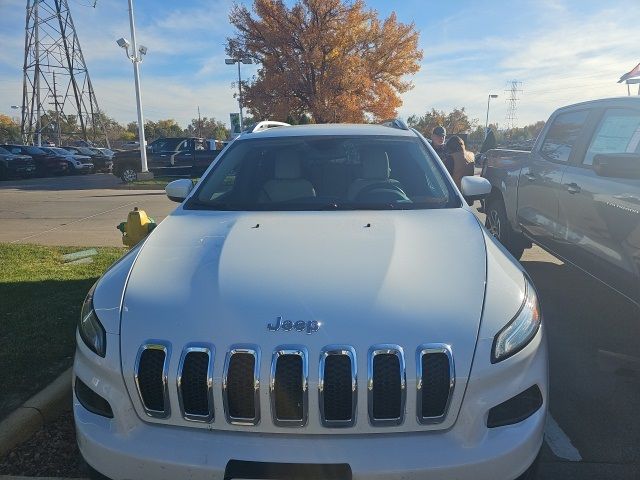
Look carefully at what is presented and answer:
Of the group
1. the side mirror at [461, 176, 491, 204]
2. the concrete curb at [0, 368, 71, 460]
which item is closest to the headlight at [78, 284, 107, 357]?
the concrete curb at [0, 368, 71, 460]

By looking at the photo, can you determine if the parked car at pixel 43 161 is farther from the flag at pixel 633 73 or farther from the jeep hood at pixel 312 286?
the jeep hood at pixel 312 286

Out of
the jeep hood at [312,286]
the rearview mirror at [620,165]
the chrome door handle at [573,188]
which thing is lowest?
the jeep hood at [312,286]

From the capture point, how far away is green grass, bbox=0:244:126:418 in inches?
134

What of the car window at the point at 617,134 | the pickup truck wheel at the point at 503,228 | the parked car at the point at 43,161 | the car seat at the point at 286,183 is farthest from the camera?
the parked car at the point at 43,161

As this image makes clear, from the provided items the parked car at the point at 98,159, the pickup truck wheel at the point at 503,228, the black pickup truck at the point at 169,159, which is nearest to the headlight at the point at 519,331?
the pickup truck wheel at the point at 503,228

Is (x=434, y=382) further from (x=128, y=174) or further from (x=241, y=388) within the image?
(x=128, y=174)

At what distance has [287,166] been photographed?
370 centimetres

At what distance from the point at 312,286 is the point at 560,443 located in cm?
183

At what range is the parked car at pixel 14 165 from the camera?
78.2 feet

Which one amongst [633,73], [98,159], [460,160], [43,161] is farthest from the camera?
[98,159]

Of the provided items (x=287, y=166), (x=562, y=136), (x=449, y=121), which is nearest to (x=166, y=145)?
(x=562, y=136)

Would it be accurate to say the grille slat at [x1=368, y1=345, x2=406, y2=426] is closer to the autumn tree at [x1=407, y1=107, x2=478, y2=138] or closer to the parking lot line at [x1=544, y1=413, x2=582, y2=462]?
the parking lot line at [x1=544, y1=413, x2=582, y2=462]

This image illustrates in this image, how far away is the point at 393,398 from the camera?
188 cm

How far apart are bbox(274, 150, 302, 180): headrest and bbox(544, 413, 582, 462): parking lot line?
A: 7.36 ft
